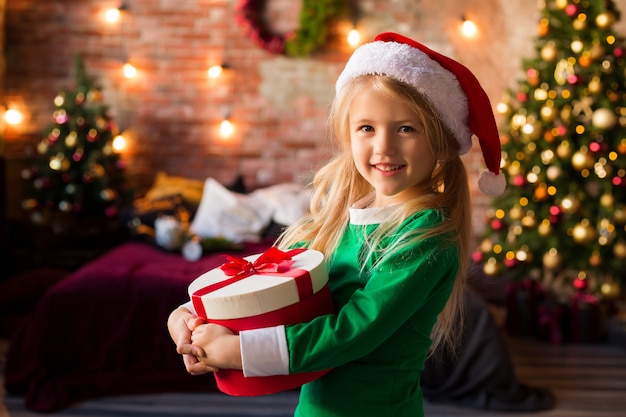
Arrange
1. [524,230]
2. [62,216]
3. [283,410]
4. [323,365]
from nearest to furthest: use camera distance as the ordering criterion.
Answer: [323,365], [283,410], [524,230], [62,216]

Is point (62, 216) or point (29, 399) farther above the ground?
point (62, 216)

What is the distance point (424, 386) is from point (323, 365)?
8.03 ft

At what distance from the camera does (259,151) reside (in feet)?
18.4

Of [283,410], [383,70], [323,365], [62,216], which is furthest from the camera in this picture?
[62,216]

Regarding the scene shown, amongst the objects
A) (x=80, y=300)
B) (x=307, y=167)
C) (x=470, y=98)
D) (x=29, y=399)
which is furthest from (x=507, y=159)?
(x=470, y=98)

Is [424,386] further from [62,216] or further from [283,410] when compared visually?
[62,216]

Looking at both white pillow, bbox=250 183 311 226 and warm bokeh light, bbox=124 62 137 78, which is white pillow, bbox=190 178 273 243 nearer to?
white pillow, bbox=250 183 311 226

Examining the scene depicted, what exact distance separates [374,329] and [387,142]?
12.2 inches

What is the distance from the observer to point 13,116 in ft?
18.4

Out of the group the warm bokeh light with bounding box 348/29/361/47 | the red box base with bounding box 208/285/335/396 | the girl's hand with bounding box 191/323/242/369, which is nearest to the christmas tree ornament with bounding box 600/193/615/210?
the warm bokeh light with bounding box 348/29/361/47

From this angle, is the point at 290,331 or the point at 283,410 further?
the point at 283,410

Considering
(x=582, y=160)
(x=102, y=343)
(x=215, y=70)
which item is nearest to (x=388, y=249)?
(x=102, y=343)

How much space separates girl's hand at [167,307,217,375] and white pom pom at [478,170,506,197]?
568 mm

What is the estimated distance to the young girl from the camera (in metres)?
1.11
